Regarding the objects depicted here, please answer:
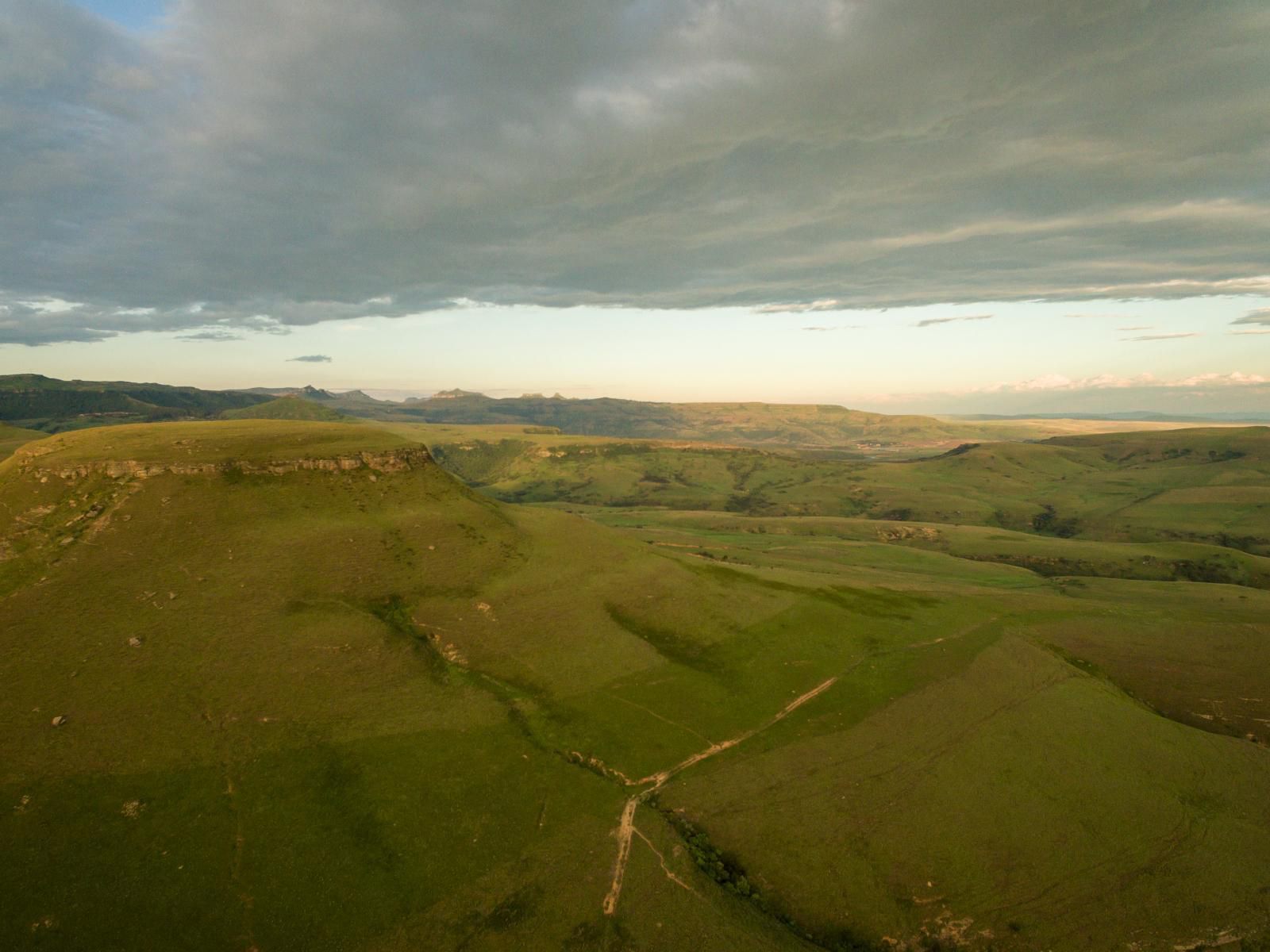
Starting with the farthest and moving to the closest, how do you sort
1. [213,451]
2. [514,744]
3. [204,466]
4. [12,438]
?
[12,438] → [213,451] → [204,466] → [514,744]

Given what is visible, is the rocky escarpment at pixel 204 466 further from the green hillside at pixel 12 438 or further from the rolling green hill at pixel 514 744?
the green hillside at pixel 12 438

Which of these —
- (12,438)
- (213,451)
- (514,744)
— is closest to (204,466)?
(213,451)

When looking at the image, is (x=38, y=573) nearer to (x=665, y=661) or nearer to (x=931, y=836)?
(x=665, y=661)

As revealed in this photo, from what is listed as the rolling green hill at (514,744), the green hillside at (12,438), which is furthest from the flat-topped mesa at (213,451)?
the green hillside at (12,438)

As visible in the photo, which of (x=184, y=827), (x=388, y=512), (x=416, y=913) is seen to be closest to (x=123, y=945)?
(x=184, y=827)

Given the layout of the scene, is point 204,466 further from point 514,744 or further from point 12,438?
point 12,438
